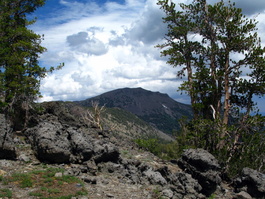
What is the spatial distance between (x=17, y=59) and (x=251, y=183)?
2461cm

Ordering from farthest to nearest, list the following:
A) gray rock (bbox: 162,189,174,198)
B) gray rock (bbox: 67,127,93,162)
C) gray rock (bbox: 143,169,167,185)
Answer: gray rock (bbox: 67,127,93,162) < gray rock (bbox: 143,169,167,185) < gray rock (bbox: 162,189,174,198)

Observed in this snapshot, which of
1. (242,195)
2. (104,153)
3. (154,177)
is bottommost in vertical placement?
(242,195)

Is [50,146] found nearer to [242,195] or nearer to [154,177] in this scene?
[154,177]

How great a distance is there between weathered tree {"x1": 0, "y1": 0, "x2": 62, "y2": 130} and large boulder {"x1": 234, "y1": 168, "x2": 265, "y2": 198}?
2126 centimetres

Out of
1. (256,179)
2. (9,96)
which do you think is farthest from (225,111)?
(9,96)

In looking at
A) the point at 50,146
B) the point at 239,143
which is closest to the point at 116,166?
the point at 50,146

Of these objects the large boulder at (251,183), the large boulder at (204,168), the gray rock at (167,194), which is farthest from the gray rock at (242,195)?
the gray rock at (167,194)

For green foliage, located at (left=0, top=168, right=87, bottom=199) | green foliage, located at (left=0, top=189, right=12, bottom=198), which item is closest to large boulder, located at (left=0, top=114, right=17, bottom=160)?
green foliage, located at (left=0, top=168, right=87, bottom=199)

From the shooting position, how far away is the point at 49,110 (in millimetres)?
28578

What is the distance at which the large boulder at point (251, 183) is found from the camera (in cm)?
1966

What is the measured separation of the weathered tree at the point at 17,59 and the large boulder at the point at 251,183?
69.8 feet

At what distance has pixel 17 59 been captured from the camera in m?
24.5

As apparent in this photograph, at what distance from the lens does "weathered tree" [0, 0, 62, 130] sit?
947 inches

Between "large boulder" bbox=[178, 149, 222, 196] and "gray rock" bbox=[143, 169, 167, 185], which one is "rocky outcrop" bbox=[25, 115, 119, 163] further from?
"large boulder" bbox=[178, 149, 222, 196]
